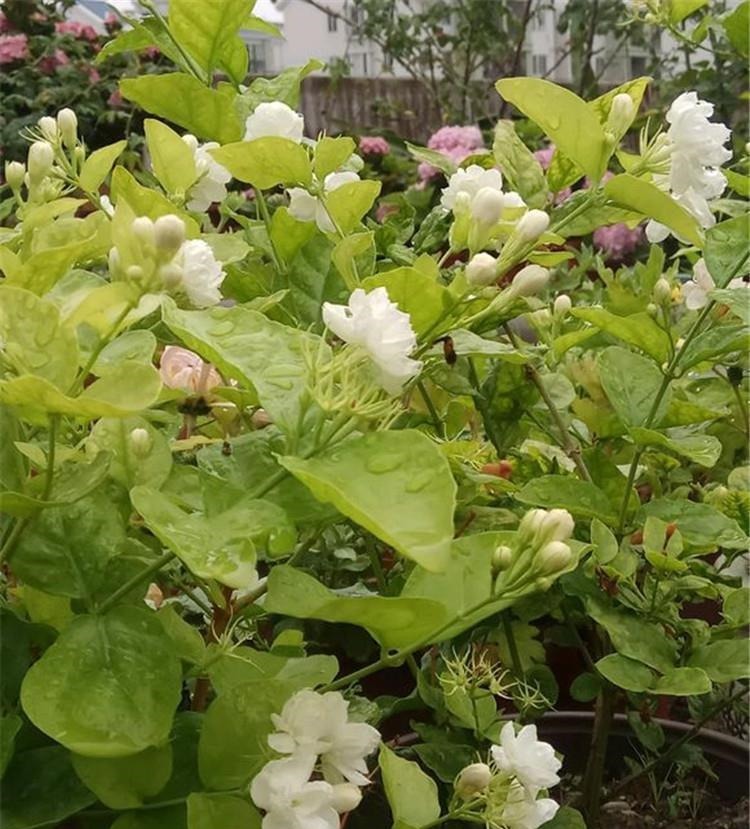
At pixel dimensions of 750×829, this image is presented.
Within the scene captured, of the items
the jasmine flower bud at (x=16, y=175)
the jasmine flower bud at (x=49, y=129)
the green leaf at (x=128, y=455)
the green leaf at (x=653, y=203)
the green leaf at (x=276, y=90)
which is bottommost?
the green leaf at (x=128, y=455)

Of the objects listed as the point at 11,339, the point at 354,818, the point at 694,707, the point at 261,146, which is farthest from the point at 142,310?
the point at 694,707

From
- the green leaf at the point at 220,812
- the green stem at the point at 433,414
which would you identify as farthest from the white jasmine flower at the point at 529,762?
the green stem at the point at 433,414

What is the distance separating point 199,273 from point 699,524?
0.31 m

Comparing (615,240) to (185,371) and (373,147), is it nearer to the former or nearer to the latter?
(373,147)

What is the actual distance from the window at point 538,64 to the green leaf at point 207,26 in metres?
4.10

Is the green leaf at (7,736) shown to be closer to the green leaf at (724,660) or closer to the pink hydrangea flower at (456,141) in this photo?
the green leaf at (724,660)

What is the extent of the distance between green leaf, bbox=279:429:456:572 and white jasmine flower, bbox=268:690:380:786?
10cm

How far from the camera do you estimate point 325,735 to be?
400 millimetres

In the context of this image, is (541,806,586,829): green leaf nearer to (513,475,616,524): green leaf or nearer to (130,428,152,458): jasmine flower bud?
(513,475,616,524): green leaf

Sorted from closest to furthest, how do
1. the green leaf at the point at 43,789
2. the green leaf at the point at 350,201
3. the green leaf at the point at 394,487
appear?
the green leaf at the point at 394,487
the green leaf at the point at 43,789
the green leaf at the point at 350,201

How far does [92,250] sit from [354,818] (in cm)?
35

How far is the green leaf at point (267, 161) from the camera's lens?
1.61 feet

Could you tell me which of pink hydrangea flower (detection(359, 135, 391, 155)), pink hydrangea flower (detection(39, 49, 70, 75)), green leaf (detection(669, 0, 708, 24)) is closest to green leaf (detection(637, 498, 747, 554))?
green leaf (detection(669, 0, 708, 24))

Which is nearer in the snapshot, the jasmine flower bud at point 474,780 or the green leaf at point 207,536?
the green leaf at point 207,536
